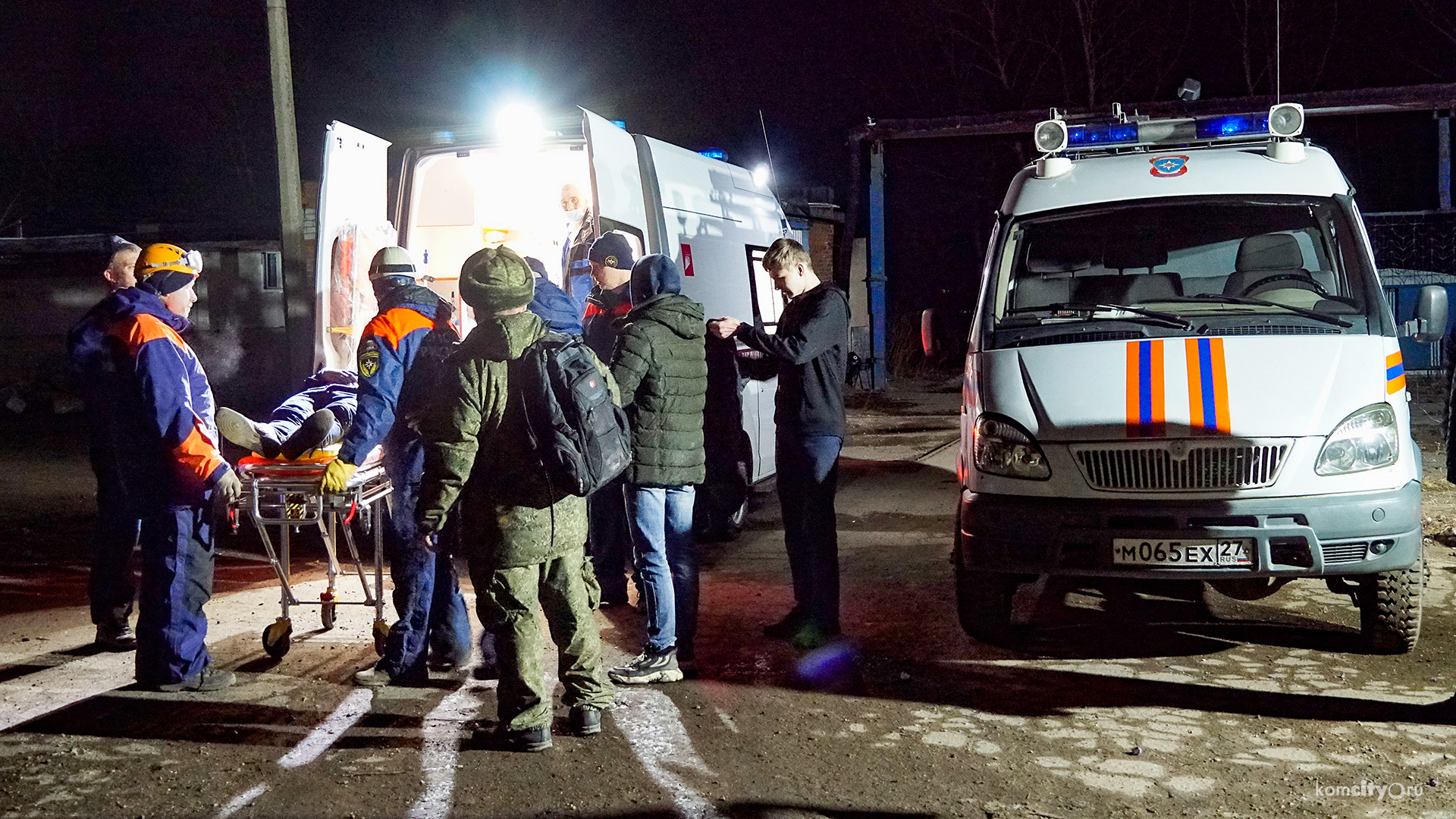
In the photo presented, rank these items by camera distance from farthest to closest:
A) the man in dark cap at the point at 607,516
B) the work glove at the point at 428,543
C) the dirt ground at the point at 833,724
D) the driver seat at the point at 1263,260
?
1. the man in dark cap at the point at 607,516
2. the driver seat at the point at 1263,260
3. the work glove at the point at 428,543
4. the dirt ground at the point at 833,724

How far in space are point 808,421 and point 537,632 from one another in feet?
5.55

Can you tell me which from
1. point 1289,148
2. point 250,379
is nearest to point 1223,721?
point 1289,148

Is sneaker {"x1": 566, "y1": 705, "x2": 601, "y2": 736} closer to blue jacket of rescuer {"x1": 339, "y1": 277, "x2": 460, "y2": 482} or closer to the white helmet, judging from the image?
blue jacket of rescuer {"x1": 339, "y1": 277, "x2": 460, "y2": 482}

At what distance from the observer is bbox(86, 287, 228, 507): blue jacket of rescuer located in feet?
16.2

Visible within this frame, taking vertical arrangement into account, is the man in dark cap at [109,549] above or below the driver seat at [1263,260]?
below

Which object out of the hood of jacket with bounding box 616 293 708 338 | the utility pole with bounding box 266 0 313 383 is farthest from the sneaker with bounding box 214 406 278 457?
the utility pole with bounding box 266 0 313 383

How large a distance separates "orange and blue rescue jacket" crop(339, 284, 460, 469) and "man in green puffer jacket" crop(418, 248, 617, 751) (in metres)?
0.66

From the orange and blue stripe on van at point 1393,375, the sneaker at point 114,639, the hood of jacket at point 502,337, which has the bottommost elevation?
the sneaker at point 114,639

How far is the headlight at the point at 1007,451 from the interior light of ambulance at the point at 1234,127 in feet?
7.11

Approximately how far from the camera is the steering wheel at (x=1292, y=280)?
546 centimetres

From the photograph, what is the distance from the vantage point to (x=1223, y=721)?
4473 millimetres

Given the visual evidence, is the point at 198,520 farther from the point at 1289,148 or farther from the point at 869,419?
the point at 869,419

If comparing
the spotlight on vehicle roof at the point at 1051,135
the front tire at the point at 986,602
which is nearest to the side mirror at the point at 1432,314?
the spotlight on vehicle roof at the point at 1051,135

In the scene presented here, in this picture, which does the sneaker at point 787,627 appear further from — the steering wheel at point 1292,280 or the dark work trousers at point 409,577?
the steering wheel at point 1292,280
